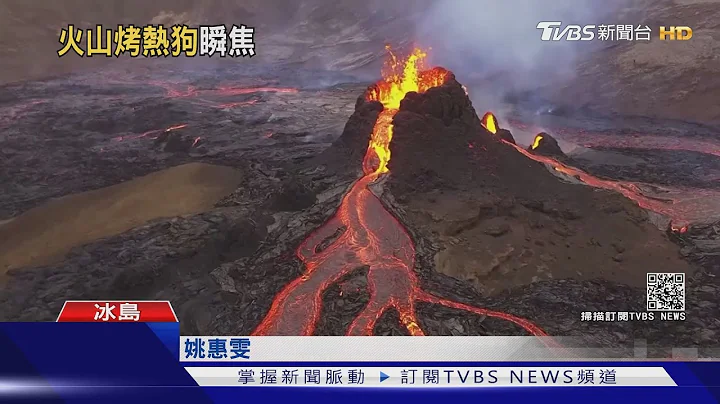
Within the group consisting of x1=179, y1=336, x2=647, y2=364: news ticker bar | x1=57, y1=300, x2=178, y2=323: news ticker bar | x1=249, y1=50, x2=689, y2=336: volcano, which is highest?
x1=249, y1=50, x2=689, y2=336: volcano

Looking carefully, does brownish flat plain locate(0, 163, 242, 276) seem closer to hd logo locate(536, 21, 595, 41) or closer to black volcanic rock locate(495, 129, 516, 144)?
black volcanic rock locate(495, 129, 516, 144)

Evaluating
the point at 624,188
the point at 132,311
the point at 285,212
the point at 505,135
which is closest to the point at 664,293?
the point at 624,188

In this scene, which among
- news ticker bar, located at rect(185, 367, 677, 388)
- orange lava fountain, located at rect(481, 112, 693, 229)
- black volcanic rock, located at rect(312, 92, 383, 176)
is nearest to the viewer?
news ticker bar, located at rect(185, 367, 677, 388)

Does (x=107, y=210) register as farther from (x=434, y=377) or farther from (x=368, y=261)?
(x=434, y=377)

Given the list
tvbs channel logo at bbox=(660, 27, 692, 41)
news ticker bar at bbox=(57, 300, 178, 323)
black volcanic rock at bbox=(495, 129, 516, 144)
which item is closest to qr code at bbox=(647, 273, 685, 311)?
black volcanic rock at bbox=(495, 129, 516, 144)

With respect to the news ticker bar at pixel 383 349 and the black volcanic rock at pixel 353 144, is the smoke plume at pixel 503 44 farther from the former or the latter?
the news ticker bar at pixel 383 349

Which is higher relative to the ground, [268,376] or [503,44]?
[503,44]

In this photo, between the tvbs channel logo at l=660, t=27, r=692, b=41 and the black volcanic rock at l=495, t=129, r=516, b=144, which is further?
the black volcanic rock at l=495, t=129, r=516, b=144
